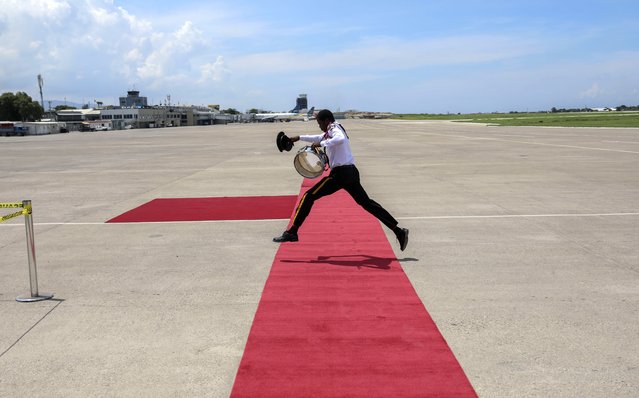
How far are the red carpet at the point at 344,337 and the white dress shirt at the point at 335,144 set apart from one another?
49.6 inches

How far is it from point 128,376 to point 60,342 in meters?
1.00

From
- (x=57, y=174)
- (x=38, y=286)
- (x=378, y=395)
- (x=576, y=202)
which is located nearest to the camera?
(x=378, y=395)

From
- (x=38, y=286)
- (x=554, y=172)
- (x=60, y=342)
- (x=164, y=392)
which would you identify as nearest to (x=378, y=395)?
(x=164, y=392)

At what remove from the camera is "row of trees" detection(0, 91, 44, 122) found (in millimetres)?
139875

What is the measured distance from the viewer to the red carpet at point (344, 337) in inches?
142

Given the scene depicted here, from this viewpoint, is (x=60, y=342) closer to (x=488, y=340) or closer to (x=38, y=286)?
(x=38, y=286)

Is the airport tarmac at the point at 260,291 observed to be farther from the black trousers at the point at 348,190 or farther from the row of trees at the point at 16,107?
the row of trees at the point at 16,107

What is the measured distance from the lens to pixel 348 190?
713 cm

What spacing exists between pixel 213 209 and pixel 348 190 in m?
4.48

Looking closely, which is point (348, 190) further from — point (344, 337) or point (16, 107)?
point (16, 107)

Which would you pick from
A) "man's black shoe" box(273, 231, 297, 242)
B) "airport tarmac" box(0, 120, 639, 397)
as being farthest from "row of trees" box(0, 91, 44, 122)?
"man's black shoe" box(273, 231, 297, 242)

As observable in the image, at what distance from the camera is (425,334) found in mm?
4477

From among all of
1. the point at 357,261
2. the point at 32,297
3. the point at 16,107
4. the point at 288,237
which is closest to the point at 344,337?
the point at 357,261

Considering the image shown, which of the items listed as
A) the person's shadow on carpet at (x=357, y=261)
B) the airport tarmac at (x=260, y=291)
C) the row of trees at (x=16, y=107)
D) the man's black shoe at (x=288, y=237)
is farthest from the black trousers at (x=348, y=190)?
the row of trees at (x=16, y=107)
